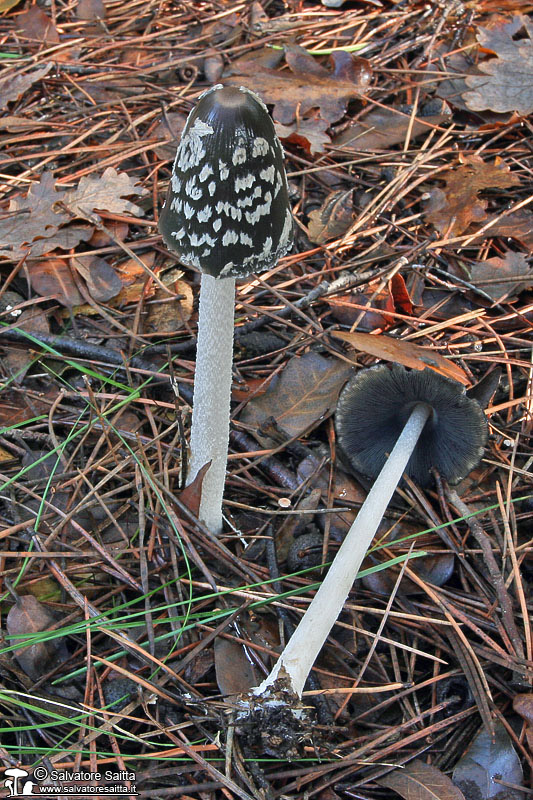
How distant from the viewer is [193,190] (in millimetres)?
2205

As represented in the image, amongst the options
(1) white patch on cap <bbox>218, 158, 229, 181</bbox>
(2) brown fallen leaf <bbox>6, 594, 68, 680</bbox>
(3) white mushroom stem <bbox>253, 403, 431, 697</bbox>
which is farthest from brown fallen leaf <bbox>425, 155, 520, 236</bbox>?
(2) brown fallen leaf <bbox>6, 594, 68, 680</bbox>

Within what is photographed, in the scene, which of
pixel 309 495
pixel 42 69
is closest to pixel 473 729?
pixel 309 495

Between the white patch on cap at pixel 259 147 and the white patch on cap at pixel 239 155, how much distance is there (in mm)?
40

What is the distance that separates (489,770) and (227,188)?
2279mm

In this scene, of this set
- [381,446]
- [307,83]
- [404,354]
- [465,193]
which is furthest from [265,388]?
[307,83]

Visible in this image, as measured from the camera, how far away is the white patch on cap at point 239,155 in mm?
2150

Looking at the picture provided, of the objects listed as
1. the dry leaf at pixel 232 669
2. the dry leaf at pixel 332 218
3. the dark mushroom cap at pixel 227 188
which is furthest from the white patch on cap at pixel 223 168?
the dry leaf at pixel 332 218

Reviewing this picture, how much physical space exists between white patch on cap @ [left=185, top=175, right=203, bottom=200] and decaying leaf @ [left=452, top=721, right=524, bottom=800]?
7.35 feet

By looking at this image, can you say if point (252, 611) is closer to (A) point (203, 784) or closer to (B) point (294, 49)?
(A) point (203, 784)

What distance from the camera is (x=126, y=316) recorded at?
3660 millimetres

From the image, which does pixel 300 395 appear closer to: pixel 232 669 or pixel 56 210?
pixel 232 669

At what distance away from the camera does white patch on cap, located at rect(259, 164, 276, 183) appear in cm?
222

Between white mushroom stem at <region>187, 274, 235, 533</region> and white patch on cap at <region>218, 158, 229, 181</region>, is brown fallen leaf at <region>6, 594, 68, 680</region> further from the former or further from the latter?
white patch on cap at <region>218, 158, 229, 181</region>

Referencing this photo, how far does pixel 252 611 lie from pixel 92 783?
34.8 inches
